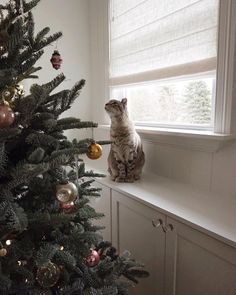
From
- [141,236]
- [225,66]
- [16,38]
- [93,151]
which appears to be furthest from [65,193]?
[225,66]

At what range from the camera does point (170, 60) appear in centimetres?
153

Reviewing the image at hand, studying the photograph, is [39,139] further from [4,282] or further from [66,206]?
[4,282]

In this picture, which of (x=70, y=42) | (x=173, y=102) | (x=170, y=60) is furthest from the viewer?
(x=70, y=42)

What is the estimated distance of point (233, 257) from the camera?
859 millimetres

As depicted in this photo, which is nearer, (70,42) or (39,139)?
(39,139)

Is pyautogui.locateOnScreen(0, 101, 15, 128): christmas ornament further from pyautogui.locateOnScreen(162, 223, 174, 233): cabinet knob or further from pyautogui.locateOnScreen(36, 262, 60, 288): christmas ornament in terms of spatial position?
pyautogui.locateOnScreen(162, 223, 174, 233): cabinet knob

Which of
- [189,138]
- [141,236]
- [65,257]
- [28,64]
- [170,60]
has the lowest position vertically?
[141,236]

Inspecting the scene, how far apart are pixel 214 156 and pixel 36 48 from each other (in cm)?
100

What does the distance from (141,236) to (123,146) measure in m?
0.50

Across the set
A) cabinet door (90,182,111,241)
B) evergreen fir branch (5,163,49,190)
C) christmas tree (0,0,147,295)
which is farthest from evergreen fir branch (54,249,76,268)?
cabinet door (90,182,111,241)

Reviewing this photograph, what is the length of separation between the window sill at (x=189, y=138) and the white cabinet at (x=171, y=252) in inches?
17.2

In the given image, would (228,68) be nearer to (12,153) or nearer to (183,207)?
(183,207)

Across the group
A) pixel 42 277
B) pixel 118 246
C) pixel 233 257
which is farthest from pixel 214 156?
pixel 42 277

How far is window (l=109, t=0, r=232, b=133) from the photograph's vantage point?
50.8 inches
